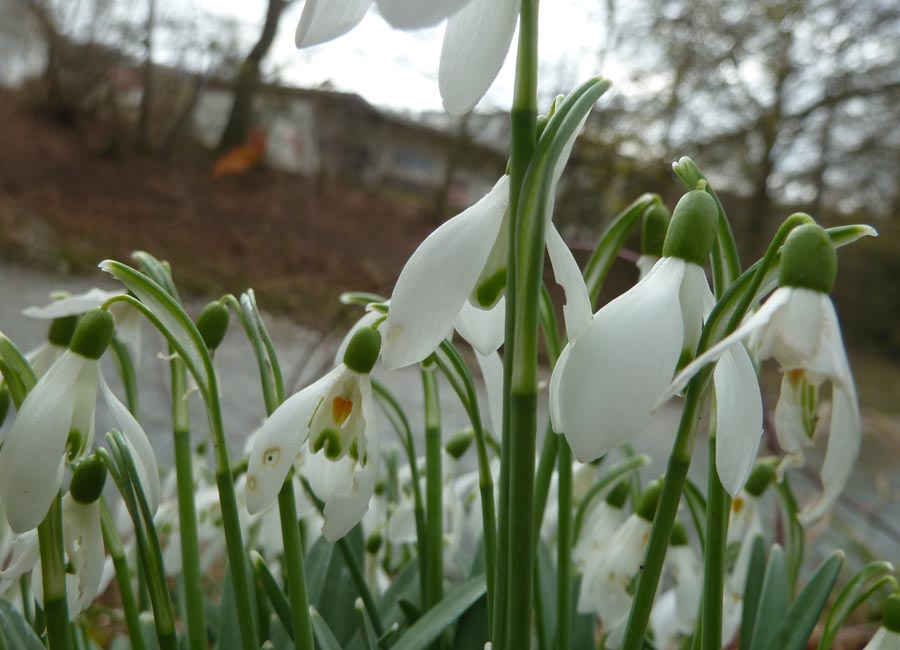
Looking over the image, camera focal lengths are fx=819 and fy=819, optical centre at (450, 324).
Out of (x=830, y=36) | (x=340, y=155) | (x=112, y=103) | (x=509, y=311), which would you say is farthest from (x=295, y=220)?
(x=509, y=311)

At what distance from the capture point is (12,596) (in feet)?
2.45

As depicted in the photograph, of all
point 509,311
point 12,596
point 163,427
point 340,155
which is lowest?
point 163,427

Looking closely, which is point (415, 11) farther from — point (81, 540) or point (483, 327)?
point (81, 540)

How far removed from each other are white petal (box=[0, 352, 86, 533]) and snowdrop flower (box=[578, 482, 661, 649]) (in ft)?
1.54

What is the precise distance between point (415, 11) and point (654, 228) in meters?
0.32

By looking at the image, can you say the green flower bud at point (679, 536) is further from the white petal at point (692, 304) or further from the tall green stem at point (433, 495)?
the white petal at point (692, 304)

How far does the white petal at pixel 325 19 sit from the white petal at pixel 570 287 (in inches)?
4.7

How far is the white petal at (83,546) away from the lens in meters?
0.53

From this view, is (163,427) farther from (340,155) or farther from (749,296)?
(340,155)

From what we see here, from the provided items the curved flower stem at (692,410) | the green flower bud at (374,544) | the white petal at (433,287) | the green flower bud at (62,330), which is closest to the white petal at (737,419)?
the curved flower stem at (692,410)

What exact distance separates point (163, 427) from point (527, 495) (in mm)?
2148

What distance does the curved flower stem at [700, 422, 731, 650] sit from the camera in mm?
439

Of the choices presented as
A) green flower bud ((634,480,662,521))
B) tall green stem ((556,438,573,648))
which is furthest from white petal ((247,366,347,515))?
green flower bud ((634,480,662,521))

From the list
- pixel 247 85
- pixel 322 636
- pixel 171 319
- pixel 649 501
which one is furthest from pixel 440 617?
pixel 247 85
